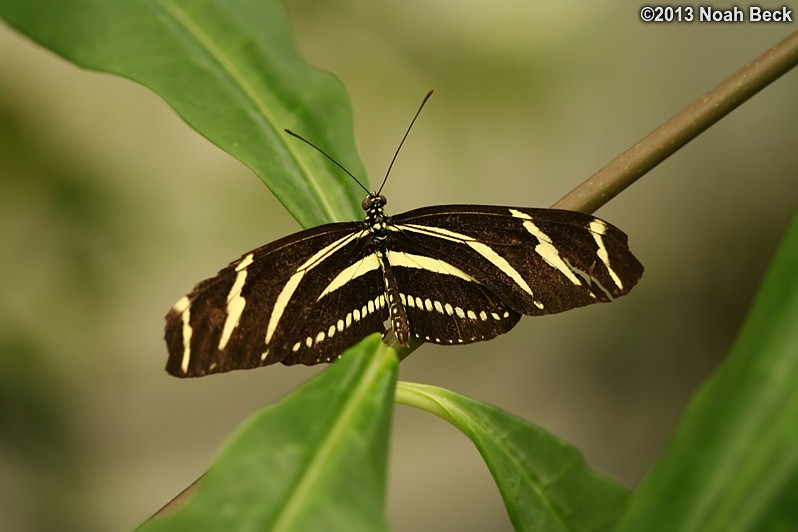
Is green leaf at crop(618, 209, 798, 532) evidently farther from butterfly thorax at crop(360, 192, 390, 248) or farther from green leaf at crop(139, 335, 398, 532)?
butterfly thorax at crop(360, 192, 390, 248)

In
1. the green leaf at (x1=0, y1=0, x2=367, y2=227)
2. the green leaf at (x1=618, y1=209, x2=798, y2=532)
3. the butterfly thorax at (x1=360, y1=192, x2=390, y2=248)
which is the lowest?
the green leaf at (x1=618, y1=209, x2=798, y2=532)

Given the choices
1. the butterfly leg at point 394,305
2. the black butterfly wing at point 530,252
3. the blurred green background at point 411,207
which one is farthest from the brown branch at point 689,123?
the blurred green background at point 411,207

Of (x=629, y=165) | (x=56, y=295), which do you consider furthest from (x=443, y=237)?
(x=56, y=295)

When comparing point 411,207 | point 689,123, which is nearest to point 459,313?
point 689,123

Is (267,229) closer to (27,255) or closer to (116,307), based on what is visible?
(116,307)

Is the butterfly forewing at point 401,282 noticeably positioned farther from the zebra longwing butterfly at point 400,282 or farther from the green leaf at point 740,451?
the green leaf at point 740,451

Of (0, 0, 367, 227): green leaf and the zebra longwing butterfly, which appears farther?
(0, 0, 367, 227): green leaf

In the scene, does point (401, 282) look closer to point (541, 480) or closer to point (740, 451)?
point (541, 480)

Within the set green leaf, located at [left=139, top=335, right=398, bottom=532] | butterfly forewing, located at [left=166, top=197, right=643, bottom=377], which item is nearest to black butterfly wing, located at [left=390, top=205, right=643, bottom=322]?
butterfly forewing, located at [left=166, top=197, right=643, bottom=377]
